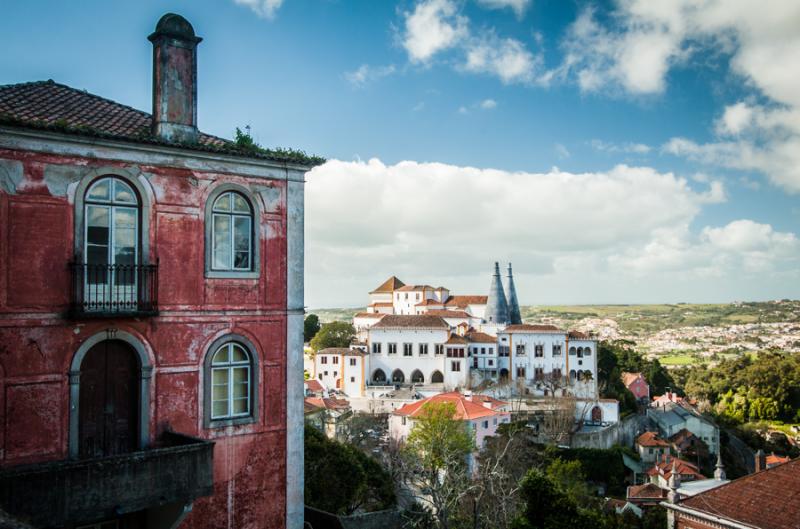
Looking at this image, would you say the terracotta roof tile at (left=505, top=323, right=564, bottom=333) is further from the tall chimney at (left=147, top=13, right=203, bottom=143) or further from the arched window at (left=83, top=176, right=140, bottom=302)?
the arched window at (left=83, top=176, right=140, bottom=302)

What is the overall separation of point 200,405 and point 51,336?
111 inches

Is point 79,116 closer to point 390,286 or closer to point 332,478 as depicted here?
point 332,478

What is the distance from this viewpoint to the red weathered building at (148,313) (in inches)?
404

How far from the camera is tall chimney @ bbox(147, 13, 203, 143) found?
11977 mm

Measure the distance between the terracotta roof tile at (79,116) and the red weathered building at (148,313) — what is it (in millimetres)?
45

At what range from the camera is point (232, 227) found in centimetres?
1262

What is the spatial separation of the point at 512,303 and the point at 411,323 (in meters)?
15.9

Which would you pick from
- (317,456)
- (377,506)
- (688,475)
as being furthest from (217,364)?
(688,475)

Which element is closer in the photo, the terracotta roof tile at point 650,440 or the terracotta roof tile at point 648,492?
the terracotta roof tile at point 648,492

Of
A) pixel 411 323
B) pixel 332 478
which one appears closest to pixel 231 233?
pixel 332 478

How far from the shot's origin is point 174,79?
479 inches

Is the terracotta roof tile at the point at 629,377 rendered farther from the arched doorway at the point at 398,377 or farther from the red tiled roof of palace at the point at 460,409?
the red tiled roof of palace at the point at 460,409

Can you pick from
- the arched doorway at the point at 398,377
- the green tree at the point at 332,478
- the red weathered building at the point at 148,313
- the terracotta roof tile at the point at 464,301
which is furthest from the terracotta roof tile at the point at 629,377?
the red weathered building at the point at 148,313

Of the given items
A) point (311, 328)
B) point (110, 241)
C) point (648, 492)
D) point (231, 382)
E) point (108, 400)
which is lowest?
point (648, 492)
